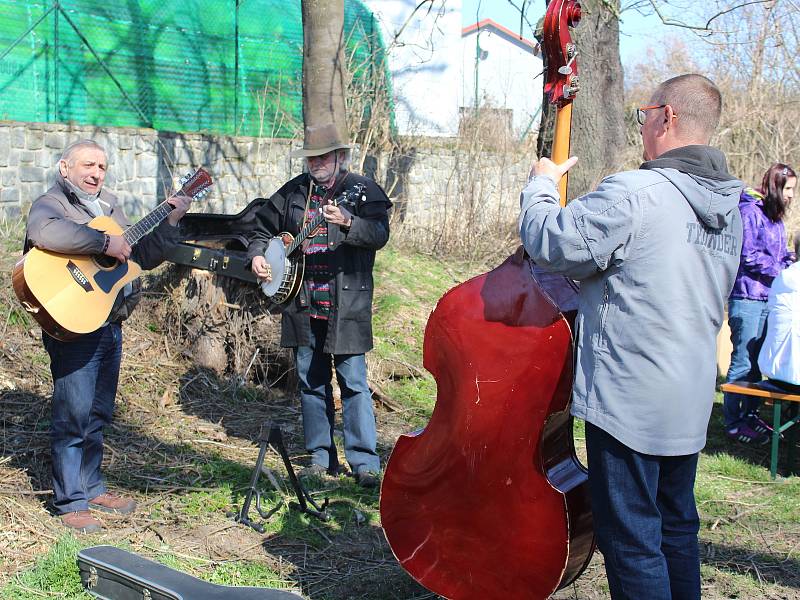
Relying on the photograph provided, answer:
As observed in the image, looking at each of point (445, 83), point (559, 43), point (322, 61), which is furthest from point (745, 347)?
point (445, 83)

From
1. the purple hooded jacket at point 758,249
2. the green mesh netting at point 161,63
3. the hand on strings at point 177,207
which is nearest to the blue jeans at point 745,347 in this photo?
the purple hooded jacket at point 758,249

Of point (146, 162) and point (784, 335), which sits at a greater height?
point (146, 162)

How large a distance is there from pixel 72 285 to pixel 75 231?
0.27m

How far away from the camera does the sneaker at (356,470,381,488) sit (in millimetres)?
4953

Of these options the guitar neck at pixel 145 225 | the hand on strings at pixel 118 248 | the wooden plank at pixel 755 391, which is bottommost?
the wooden plank at pixel 755 391

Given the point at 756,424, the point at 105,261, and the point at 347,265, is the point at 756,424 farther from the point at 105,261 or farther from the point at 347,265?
the point at 105,261

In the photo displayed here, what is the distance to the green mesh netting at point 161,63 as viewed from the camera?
9.58 metres

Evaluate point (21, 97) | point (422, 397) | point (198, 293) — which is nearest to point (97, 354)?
point (198, 293)

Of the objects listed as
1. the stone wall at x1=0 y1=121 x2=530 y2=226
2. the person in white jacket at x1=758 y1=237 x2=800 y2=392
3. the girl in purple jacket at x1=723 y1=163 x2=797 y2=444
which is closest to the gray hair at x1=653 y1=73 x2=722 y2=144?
the person in white jacket at x1=758 y1=237 x2=800 y2=392

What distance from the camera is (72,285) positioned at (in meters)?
4.28

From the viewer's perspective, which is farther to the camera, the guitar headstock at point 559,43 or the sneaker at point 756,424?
the sneaker at point 756,424

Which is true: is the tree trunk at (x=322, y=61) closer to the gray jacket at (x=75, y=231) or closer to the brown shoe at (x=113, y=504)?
the gray jacket at (x=75, y=231)

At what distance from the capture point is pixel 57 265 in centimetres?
427

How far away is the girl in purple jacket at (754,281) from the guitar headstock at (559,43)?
3.69m
